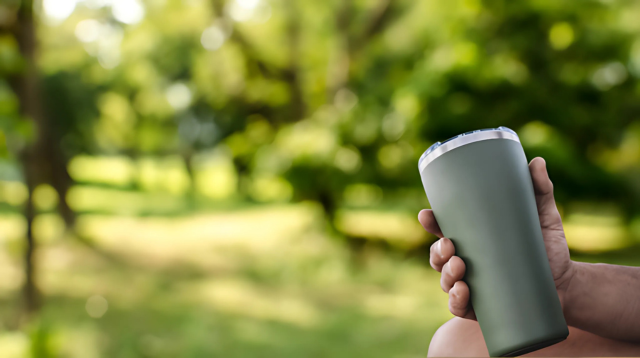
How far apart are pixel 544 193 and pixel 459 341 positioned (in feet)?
0.90

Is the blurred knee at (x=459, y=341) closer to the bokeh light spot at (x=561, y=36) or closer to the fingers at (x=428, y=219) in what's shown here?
the fingers at (x=428, y=219)

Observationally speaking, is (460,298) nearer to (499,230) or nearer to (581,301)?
(499,230)

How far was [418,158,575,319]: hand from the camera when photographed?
0.68m

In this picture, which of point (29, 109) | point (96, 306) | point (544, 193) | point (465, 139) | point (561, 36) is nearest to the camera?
point (465, 139)

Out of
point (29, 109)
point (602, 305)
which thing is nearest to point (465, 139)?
point (602, 305)

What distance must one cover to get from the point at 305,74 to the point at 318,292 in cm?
322

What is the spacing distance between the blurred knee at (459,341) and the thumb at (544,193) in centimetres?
20

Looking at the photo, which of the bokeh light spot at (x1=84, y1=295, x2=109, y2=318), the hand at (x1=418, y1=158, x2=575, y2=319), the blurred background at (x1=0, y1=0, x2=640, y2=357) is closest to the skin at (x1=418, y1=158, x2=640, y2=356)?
the hand at (x1=418, y1=158, x2=575, y2=319)

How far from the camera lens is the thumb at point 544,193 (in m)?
0.72

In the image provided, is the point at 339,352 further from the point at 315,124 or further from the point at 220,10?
the point at 220,10

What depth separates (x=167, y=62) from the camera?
7.62 m

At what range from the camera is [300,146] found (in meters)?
4.36

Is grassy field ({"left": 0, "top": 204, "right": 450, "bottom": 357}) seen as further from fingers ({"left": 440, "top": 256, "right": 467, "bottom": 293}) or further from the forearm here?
fingers ({"left": 440, "top": 256, "right": 467, "bottom": 293})

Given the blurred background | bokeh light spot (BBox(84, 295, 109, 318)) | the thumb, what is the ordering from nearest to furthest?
the thumb < the blurred background < bokeh light spot (BBox(84, 295, 109, 318))
